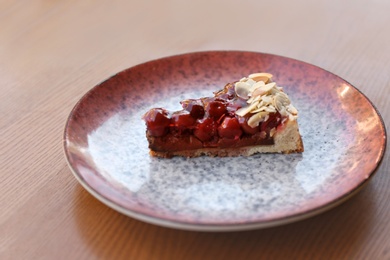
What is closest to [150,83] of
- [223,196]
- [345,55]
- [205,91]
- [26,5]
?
[205,91]

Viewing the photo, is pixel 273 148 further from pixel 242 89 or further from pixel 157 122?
pixel 157 122

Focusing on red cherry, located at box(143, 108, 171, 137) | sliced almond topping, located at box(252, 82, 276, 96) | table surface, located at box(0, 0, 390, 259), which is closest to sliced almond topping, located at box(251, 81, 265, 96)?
sliced almond topping, located at box(252, 82, 276, 96)

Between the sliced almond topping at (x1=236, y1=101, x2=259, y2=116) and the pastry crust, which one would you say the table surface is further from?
the sliced almond topping at (x1=236, y1=101, x2=259, y2=116)

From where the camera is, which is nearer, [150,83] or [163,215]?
[163,215]

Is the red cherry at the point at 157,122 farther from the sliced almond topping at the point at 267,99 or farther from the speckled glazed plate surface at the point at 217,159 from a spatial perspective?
the sliced almond topping at the point at 267,99

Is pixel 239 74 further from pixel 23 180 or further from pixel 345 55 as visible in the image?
pixel 23 180

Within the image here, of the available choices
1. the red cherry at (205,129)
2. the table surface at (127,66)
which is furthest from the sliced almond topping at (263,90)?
the table surface at (127,66)

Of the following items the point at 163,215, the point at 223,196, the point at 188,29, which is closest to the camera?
the point at 163,215

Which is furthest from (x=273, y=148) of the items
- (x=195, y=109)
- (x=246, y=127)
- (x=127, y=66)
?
(x=127, y=66)
